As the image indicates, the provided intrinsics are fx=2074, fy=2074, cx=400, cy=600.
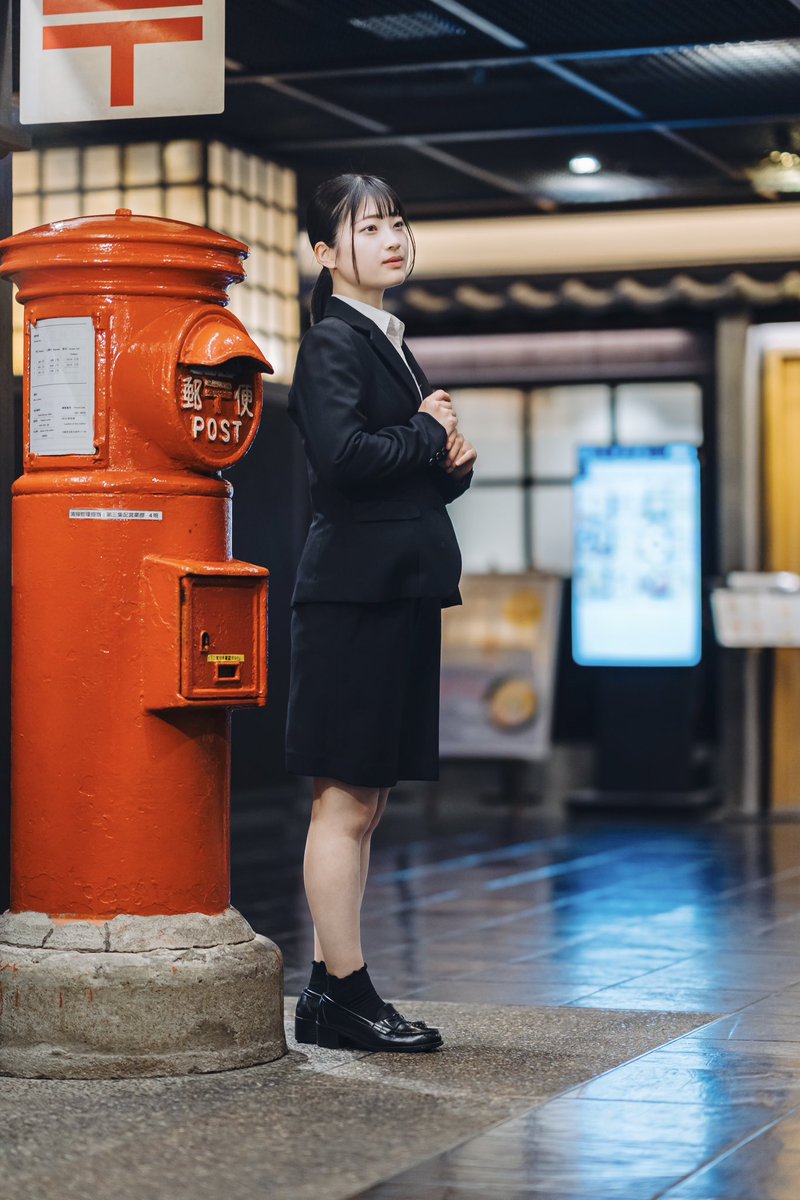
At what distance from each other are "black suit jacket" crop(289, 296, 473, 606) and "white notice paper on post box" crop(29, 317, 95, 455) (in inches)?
16.3

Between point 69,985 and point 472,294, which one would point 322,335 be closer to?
point 69,985

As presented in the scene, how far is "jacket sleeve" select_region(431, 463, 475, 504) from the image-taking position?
4312 millimetres

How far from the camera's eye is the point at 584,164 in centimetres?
948

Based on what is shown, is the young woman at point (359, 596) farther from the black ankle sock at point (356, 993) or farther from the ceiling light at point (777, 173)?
the ceiling light at point (777, 173)

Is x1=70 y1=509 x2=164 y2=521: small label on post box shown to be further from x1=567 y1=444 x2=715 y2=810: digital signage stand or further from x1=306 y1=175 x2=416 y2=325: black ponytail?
x1=567 y1=444 x2=715 y2=810: digital signage stand

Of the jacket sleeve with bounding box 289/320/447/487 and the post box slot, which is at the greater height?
the jacket sleeve with bounding box 289/320/447/487

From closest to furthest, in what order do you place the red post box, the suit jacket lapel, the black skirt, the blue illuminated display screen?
the red post box → the black skirt → the suit jacket lapel → the blue illuminated display screen

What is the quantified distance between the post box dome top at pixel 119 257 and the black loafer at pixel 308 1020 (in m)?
1.46

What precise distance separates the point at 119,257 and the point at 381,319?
584 millimetres

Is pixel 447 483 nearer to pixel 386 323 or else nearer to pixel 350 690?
pixel 386 323

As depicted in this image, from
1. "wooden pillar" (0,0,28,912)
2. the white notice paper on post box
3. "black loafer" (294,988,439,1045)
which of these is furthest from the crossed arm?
"black loafer" (294,988,439,1045)

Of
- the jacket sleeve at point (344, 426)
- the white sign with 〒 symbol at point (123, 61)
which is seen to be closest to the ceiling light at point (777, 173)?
the white sign with 〒 symbol at point (123, 61)

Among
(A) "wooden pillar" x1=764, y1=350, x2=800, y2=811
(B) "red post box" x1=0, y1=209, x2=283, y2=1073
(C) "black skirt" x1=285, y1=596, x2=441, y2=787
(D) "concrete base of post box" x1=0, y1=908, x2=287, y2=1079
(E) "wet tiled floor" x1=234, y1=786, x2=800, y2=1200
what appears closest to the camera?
(E) "wet tiled floor" x1=234, y1=786, x2=800, y2=1200

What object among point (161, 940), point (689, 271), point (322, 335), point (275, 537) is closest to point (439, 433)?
point (322, 335)
